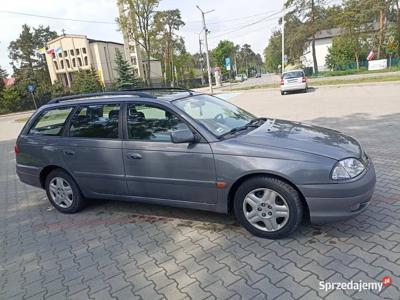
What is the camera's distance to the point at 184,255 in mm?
3264

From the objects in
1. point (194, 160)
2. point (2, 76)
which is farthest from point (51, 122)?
point (2, 76)

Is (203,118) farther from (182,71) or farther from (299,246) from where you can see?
(182,71)

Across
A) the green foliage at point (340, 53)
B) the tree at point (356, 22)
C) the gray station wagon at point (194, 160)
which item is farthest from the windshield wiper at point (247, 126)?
the green foliage at point (340, 53)

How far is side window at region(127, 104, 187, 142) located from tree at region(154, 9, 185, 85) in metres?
36.1

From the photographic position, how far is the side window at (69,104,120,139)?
4.03m

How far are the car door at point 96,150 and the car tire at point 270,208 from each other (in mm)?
1570

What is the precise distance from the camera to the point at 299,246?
10.4 ft

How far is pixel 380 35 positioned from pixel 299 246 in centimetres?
4328

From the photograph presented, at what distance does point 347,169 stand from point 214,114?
1.70 m

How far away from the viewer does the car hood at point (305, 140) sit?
3.15 metres

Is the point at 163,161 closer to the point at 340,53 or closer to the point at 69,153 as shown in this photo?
the point at 69,153

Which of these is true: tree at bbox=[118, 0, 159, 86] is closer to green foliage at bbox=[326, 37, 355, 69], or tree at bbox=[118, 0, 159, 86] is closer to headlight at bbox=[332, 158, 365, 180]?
green foliage at bbox=[326, 37, 355, 69]

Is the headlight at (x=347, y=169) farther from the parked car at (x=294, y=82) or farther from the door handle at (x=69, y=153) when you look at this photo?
the parked car at (x=294, y=82)

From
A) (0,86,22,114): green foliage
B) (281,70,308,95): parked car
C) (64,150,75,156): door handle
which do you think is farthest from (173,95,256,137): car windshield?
(0,86,22,114): green foliage
